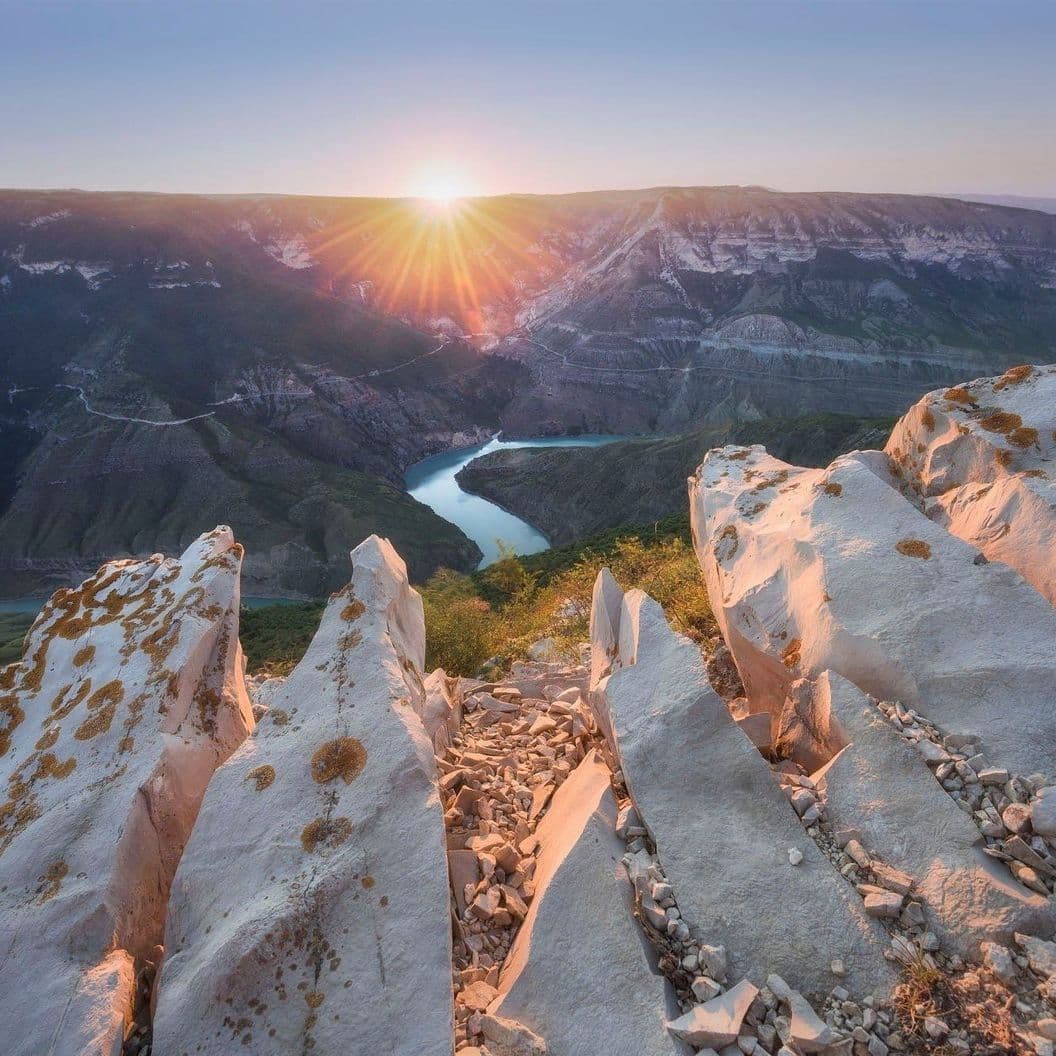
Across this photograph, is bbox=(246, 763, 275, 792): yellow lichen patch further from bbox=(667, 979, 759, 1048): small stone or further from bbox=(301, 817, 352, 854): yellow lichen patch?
bbox=(667, 979, 759, 1048): small stone

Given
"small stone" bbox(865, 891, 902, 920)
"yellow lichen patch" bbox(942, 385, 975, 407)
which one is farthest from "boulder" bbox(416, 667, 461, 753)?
"yellow lichen patch" bbox(942, 385, 975, 407)

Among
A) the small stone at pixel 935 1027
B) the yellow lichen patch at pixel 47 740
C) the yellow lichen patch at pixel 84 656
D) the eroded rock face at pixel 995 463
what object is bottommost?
the yellow lichen patch at pixel 47 740

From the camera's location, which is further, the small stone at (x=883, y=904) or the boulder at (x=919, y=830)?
the small stone at (x=883, y=904)

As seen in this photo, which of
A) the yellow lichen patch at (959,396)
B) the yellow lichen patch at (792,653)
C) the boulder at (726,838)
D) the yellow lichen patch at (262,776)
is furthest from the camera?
the yellow lichen patch at (959,396)

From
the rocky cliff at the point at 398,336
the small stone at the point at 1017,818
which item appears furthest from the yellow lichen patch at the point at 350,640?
the rocky cliff at the point at 398,336

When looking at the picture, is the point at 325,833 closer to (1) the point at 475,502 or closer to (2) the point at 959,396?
(2) the point at 959,396

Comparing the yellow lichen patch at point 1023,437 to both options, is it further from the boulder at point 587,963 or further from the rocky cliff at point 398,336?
the rocky cliff at point 398,336

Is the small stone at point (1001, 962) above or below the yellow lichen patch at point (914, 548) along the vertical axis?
below

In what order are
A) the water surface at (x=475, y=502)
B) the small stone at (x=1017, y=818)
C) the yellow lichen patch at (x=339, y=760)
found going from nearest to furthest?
the small stone at (x=1017, y=818)
the yellow lichen patch at (x=339, y=760)
the water surface at (x=475, y=502)
